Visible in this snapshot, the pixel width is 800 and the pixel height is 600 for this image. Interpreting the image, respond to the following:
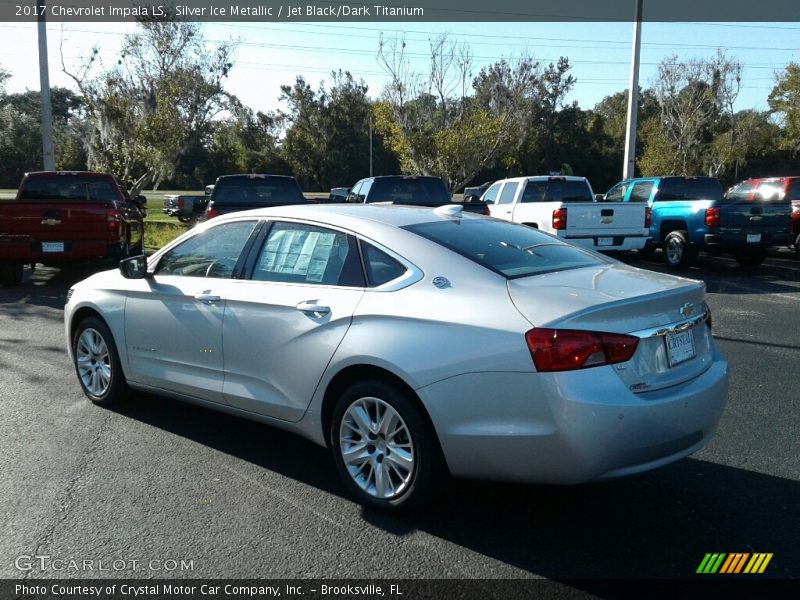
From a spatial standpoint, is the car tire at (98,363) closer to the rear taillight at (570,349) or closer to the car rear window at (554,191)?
the rear taillight at (570,349)

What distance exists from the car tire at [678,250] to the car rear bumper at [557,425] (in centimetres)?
1184

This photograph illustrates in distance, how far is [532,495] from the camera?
425cm

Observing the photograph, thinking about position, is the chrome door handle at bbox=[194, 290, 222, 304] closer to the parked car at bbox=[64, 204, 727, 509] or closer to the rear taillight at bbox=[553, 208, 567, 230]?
the parked car at bbox=[64, 204, 727, 509]

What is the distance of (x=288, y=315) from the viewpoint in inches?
170

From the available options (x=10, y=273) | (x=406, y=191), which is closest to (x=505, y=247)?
(x=10, y=273)

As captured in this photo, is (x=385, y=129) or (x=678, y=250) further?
(x=385, y=129)

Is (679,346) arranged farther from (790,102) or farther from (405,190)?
(790,102)

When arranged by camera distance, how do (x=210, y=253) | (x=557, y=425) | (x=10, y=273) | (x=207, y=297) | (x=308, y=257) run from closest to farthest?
(x=557, y=425) → (x=308, y=257) → (x=207, y=297) → (x=210, y=253) → (x=10, y=273)

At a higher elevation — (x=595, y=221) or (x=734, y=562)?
(x=595, y=221)

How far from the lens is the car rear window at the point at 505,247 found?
4.12 m
